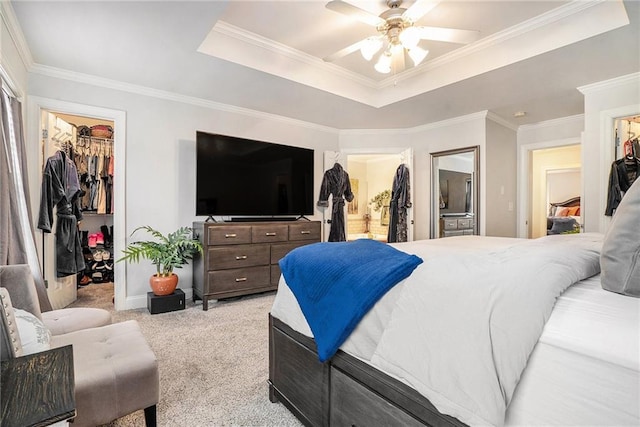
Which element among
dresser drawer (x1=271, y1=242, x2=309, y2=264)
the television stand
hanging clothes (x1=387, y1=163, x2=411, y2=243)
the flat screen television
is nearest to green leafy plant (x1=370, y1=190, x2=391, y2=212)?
hanging clothes (x1=387, y1=163, x2=411, y2=243)

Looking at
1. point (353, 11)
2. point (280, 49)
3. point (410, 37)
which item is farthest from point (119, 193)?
point (410, 37)

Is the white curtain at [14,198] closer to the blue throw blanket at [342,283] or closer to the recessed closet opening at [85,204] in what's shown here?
the recessed closet opening at [85,204]

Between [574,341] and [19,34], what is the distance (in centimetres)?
366

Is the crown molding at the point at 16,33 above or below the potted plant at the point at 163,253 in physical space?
above

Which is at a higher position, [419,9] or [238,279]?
[419,9]

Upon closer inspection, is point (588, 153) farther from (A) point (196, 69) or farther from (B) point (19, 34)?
(B) point (19, 34)

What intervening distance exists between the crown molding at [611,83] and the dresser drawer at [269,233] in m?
3.61

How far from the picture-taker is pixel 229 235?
10.9 ft

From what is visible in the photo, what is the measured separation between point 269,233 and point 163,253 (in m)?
1.13

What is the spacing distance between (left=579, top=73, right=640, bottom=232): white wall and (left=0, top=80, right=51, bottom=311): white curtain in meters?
4.94

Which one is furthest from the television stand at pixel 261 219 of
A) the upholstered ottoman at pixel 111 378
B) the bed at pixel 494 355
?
the bed at pixel 494 355

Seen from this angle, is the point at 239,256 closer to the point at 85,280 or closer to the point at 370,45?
the point at 370,45

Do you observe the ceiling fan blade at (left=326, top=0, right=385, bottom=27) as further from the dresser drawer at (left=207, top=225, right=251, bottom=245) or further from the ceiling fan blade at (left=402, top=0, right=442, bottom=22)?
the dresser drawer at (left=207, top=225, right=251, bottom=245)

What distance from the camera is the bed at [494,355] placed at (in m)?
0.64
